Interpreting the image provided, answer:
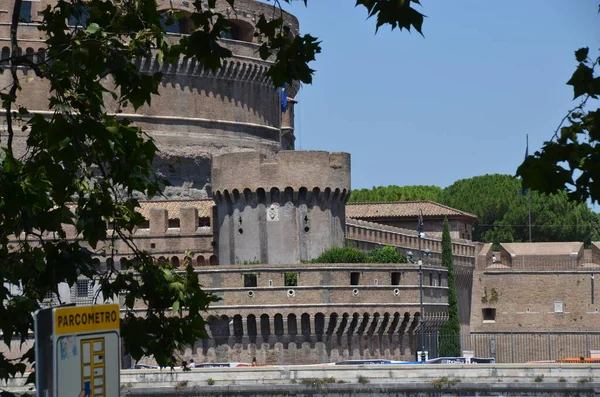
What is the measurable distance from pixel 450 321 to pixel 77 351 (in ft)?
136

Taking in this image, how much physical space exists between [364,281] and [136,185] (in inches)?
1293

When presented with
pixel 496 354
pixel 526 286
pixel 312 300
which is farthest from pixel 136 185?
pixel 526 286

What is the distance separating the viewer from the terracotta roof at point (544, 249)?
5672 centimetres

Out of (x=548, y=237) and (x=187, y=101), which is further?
(x=548, y=237)

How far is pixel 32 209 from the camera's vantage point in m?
11.4

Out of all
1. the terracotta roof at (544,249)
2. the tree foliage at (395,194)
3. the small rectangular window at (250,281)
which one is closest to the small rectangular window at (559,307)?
the terracotta roof at (544,249)

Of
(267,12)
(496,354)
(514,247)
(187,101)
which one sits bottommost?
(496,354)

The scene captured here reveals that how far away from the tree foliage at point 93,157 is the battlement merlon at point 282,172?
31409mm

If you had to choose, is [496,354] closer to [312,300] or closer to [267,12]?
[312,300]

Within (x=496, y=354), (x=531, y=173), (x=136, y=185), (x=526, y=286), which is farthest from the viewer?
(x=526, y=286)

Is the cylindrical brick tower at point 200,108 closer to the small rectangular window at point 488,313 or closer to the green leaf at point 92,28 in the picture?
the small rectangular window at point 488,313

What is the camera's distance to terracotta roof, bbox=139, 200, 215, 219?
4909cm

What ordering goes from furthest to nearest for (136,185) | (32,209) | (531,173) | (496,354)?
(496,354) → (136,185) → (32,209) → (531,173)

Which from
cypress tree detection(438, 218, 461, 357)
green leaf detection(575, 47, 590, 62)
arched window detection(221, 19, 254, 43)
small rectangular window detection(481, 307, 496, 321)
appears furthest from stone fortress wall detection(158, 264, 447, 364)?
green leaf detection(575, 47, 590, 62)
